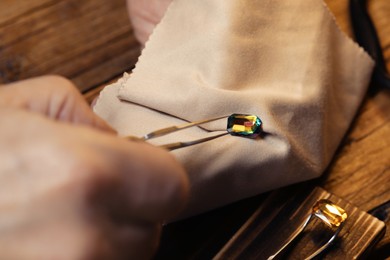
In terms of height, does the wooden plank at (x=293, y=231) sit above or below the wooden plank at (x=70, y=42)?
below

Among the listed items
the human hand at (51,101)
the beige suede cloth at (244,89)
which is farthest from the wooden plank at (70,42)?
the human hand at (51,101)

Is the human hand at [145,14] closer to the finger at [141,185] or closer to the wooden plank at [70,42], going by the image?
the wooden plank at [70,42]

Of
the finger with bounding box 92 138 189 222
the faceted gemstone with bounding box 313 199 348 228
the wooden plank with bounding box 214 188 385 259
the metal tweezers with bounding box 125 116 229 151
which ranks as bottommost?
the wooden plank with bounding box 214 188 385 259

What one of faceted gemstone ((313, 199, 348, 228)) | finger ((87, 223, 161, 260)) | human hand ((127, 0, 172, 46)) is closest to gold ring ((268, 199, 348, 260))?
faceted gemstone ((313, 199, 348, 228))

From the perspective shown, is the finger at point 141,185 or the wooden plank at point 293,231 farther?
the wooden plank at point 293,231

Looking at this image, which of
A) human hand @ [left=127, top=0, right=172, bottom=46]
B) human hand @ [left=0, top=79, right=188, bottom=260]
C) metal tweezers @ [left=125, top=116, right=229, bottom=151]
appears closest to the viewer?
human hand @ [left=0, top=79, right=188, bottom=260]

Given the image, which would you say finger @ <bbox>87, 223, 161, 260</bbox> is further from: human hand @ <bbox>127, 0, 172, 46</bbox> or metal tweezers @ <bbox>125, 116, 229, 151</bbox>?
human hand @ <bbox>127, 0, 172, 46</bbox>

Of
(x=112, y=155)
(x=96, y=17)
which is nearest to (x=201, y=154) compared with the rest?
(x=112, y=155)

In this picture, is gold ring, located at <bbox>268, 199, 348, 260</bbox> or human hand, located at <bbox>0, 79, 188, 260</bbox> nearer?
human hand, located at <bbox>0, 79, 188, 260</bbox>

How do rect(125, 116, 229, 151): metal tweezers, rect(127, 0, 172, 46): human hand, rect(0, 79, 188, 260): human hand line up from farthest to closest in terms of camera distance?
1. rect(127, 0, 172, 46): human hand
2. rect(125, 116, 229, 151): metal tweezers
3. rect(0, 79, 188, 260): human hand
